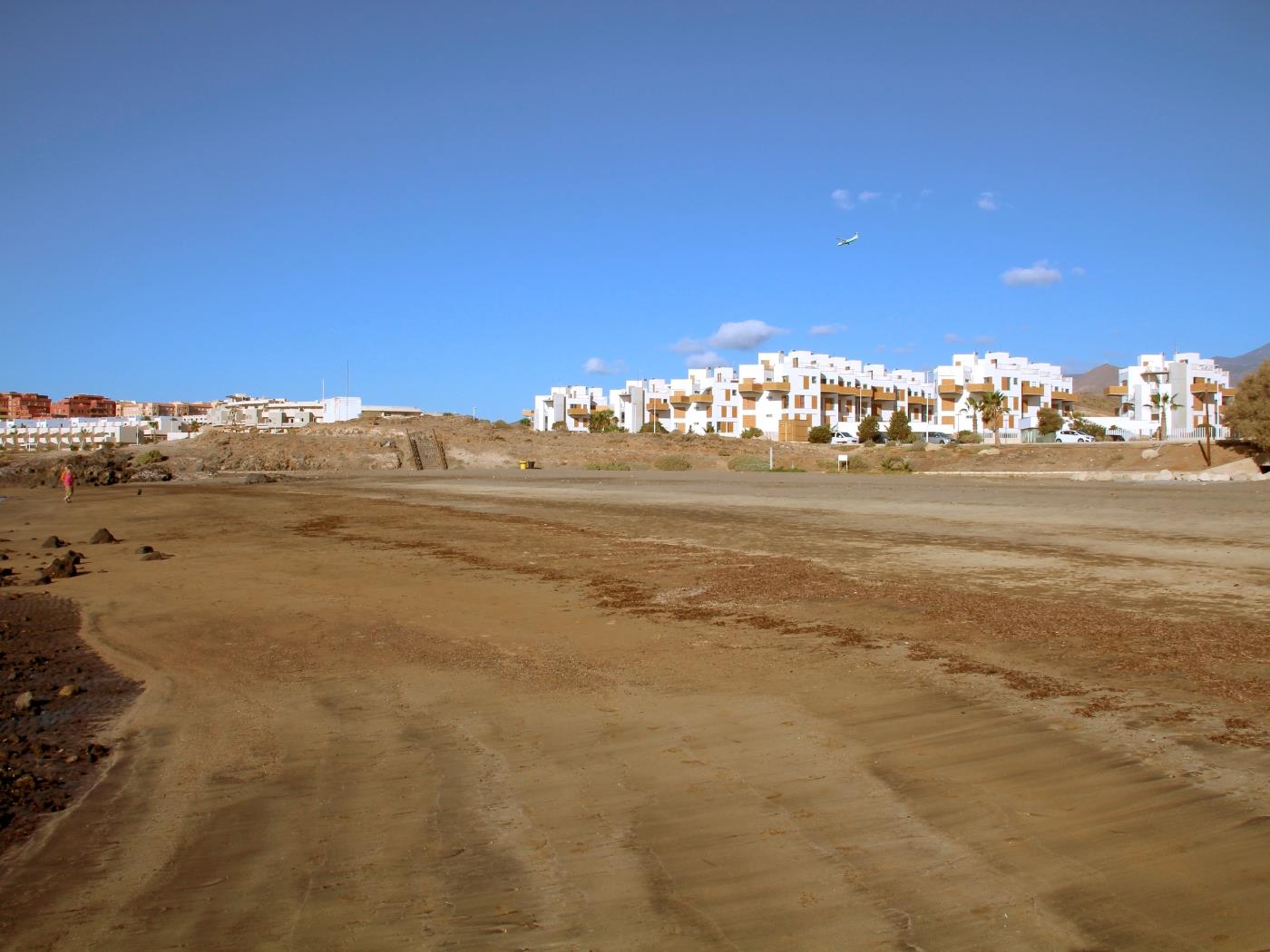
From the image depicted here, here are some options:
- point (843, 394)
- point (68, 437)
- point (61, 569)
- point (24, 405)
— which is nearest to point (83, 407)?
point (24, 405)

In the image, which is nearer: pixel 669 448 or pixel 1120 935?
pixel 1120 935

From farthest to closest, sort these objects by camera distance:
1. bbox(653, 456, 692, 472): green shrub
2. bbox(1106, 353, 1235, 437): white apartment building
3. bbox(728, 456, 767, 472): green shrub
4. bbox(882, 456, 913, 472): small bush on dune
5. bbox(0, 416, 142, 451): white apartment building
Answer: bbox(1106, 353, 1235, 437): white apartment building < bbox(0, 416, 142, 451): white apartment building < bbox(653, 456, 692, 472): green shrub < bbox(728, 456, 767, 472): green shrub < bbox(882, 456, 913, 472): small bush on dune

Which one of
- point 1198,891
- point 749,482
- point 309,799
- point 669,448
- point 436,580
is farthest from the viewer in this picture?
point 669,448

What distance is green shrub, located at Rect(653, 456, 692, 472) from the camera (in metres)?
55.6

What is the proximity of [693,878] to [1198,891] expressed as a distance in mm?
1919

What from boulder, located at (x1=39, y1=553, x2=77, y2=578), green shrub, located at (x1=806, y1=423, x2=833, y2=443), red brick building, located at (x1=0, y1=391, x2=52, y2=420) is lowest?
boulder, located at (x1=39, y1=553, x2=77, y2=578)

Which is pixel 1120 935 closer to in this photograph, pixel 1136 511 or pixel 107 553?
pixel 107 553

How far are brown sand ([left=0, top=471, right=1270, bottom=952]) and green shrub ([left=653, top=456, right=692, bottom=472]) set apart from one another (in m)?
42.5

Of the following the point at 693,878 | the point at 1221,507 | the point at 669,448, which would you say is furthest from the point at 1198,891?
the point at 669,448

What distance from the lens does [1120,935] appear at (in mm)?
3289

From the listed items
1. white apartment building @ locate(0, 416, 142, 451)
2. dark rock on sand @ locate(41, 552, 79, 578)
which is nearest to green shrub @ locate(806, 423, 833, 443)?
white apartment building @ locate(0, 416, 142, 451)

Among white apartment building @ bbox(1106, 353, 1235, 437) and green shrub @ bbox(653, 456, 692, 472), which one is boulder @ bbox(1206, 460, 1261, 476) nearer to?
green shrub @ bbox(653, 456, 692, 472)

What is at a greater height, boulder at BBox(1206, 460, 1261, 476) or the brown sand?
boulder at BBox(1206, 460, 1261, 476)

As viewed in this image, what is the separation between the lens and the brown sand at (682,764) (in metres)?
3.58
